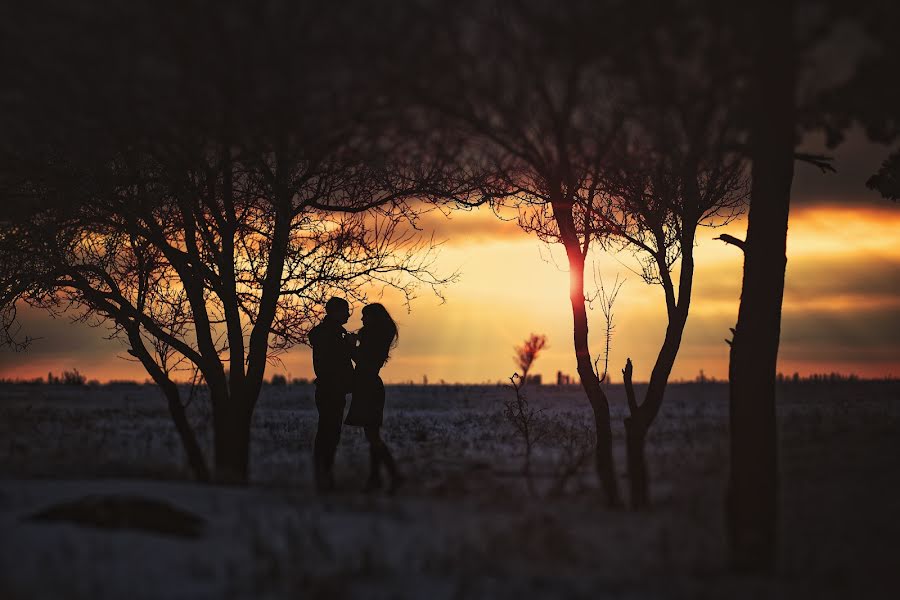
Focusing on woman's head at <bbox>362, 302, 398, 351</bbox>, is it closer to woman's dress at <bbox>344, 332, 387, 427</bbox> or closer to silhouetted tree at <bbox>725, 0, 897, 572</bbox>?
woman's dress at <bbox>344, 332, 387, 427</bbox>

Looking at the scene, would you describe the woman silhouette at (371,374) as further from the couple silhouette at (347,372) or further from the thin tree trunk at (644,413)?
the thin tree trunk at (644,413)

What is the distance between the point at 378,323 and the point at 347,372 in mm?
834

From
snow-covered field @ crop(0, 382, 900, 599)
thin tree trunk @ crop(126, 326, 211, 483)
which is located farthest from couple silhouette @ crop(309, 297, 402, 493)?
thin tree trunk @ crop(126, 326, 211, 483)

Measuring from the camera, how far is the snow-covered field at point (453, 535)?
727 cm

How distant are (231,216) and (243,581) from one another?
9040mm

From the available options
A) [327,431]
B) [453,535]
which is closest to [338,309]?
[327,431]

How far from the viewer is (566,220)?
14.8m

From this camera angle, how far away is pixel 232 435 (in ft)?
50.0

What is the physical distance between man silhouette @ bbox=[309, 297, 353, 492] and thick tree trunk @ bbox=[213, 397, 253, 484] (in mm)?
2131

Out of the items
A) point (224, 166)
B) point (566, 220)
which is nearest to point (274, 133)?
point (224, 166)

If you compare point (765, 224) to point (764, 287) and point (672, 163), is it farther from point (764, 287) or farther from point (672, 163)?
point (672, 163)

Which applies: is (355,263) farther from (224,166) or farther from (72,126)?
(72,126)

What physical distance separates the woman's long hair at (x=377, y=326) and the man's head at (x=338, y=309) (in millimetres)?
316

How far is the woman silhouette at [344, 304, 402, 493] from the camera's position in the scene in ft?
42.9
